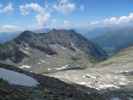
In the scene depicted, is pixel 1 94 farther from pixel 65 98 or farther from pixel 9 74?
pixel 9 74

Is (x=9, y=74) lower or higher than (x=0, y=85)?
higher

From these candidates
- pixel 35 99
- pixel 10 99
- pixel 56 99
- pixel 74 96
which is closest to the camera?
pixel 10 99

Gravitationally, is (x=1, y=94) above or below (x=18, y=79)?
below

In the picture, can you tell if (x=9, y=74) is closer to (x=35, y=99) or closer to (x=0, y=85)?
(x=0, y=85)

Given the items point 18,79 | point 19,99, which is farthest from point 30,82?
A: point 19,99

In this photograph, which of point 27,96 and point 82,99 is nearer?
point 27,96

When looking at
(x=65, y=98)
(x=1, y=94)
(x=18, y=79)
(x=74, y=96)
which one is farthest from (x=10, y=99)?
(x=18, y=79)

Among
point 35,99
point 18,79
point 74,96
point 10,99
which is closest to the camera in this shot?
point 10,99

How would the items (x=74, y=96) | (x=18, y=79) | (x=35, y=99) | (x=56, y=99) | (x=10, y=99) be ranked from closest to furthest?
(x=10, y=99), (x=35, y=99), (x=56, y=99), (x=74, y=96), (x=18, y=79)

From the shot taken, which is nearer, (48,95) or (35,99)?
(35,99)
